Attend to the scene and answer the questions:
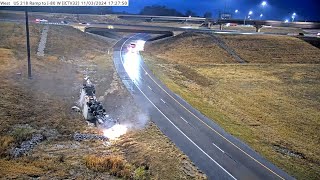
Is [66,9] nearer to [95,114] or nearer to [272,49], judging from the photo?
[272,49]

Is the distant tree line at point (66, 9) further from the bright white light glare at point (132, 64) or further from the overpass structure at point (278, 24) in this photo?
the bright white light glare at point (132, 64)

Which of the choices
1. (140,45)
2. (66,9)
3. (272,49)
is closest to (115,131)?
(140,45)

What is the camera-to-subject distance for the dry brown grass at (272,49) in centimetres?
7875

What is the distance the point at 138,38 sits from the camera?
9806 centimetres

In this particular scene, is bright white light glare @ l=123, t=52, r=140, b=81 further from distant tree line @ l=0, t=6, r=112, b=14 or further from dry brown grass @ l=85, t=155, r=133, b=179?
distant tree line @ l=0, t=6, r=112, b=14

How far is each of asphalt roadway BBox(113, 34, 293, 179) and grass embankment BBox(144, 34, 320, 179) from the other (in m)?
1.60

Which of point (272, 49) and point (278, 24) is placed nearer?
point (272, 49)

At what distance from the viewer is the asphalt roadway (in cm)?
2636

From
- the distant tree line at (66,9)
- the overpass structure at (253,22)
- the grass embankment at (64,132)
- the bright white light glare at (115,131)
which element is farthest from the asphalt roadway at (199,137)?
the distant tree line at (66,9)

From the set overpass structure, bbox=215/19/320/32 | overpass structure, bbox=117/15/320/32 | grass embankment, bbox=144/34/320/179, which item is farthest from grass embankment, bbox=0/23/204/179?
overpass structure, bbox=117/15/320/32

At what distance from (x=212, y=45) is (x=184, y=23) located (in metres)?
61.7

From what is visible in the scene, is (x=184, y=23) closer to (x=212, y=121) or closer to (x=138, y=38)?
(x=138, y=38)

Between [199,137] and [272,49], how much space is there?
59429 millimetres

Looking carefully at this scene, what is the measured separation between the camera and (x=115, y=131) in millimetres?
33625
